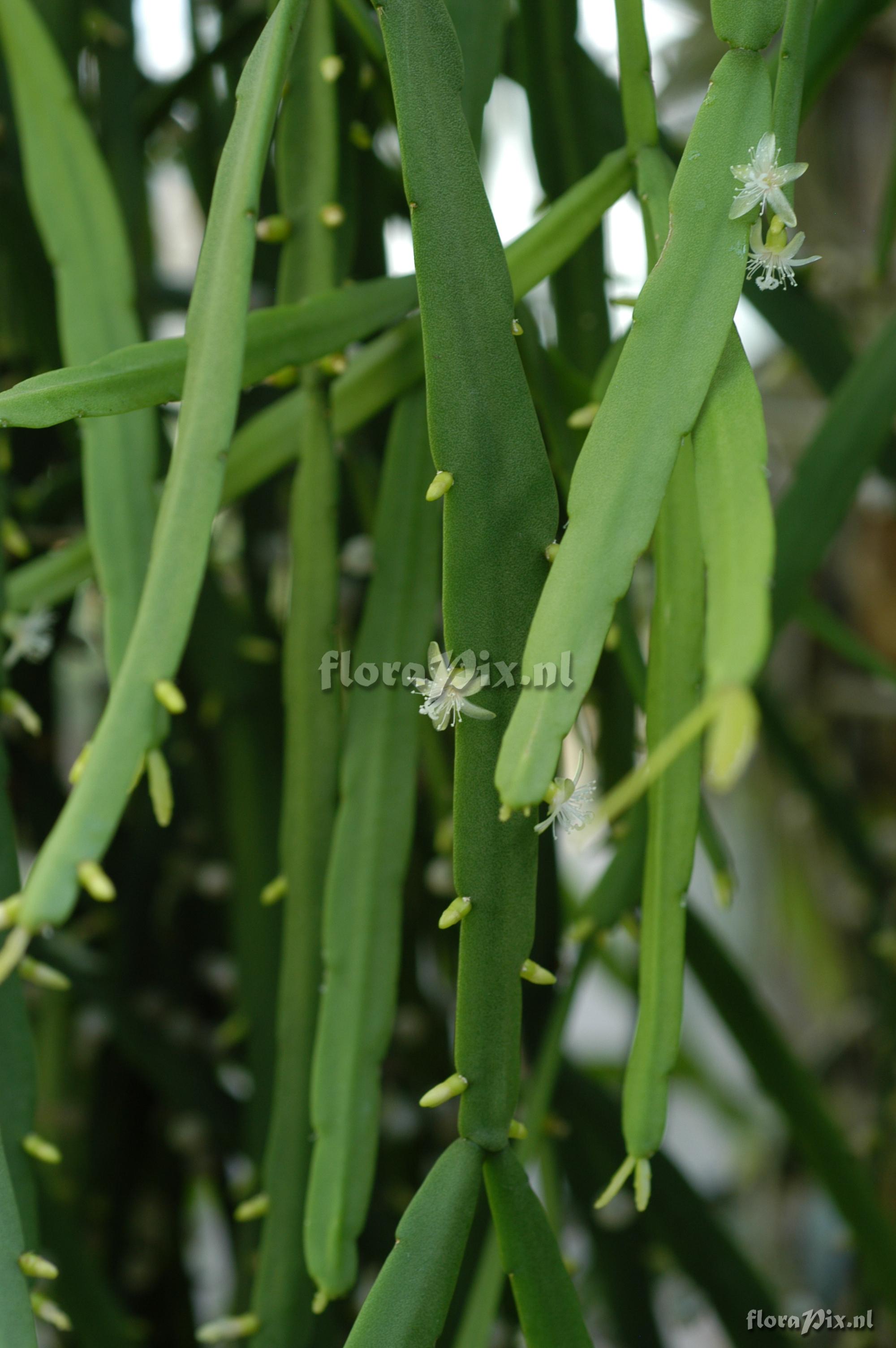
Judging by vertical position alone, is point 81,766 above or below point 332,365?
below

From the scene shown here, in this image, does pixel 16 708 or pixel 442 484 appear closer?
pixel 442 484

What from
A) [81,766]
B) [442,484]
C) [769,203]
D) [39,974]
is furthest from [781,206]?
[39,974]

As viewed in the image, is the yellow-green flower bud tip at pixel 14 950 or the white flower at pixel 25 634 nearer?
the yellow-green flower bud tip at pixel 14 950

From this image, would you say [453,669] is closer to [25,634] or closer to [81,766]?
[81,766]

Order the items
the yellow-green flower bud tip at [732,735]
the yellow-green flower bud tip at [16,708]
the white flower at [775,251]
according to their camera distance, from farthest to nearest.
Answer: the yellow-green flower bud tip at [16,708] < the white flower at [775,251] < the yellow-green flower bud tip at [732,735]

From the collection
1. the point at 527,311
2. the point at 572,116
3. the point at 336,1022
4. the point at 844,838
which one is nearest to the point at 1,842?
the point at 336,1022

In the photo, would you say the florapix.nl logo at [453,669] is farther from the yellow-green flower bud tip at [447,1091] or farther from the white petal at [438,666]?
the yellow-green flower bud tip at [447,1091]

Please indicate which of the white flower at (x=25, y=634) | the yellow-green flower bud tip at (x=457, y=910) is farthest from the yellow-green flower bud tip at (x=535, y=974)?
the white flower at (x=25, y=634)
